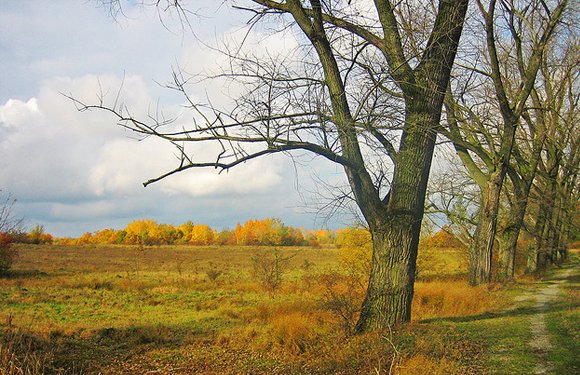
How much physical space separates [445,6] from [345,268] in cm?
2070

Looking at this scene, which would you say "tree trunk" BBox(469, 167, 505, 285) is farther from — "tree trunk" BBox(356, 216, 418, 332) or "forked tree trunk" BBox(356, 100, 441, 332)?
"tree trunk" BBox(356, 216, 418, 332)

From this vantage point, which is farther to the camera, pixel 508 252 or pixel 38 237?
pixel 38 237

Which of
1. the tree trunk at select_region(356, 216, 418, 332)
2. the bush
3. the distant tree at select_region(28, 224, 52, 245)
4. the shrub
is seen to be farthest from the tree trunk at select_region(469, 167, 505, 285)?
the distant tree at select_region(28, 224, 52, 245)

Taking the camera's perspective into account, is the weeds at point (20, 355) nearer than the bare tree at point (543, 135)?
Yes

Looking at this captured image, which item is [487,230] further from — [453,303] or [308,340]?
[308,340]

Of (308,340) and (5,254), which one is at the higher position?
(5,254)

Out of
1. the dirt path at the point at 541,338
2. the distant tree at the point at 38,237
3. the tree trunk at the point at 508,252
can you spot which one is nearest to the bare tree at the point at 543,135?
the tree trunk at the point at 508,252

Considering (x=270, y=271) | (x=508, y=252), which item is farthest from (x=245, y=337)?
(x=508, y=252)

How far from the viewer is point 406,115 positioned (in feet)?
27.2

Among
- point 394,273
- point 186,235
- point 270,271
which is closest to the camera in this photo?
point 394,273

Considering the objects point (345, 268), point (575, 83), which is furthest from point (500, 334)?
point (575, 83)

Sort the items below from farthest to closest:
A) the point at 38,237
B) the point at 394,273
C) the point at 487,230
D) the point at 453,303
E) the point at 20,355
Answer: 1. the point at 38,237
2. the point at 487,230
3. the point at 453,303
4. the point at 394,273
5. the point at 20,355

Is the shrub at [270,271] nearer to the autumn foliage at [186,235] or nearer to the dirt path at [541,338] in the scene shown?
the dirt path at [541,338]

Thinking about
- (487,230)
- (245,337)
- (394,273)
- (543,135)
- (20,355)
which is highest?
(543,135)
